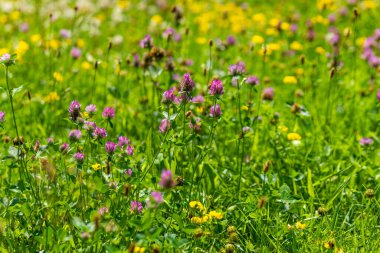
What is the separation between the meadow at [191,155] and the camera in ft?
7.17

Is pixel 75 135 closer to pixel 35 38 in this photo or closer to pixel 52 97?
pixel 52 97

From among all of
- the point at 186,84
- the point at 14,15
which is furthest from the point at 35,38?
the point at 186,84

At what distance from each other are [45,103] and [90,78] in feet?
2.45

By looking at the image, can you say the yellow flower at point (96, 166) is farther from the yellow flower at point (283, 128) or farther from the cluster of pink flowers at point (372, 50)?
the cluster of pink flowers at point (372, 50)

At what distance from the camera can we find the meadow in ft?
7.17

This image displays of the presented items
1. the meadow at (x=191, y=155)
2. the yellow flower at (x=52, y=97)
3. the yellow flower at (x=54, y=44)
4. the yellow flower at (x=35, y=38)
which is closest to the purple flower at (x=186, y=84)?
the meadow at (x=191, y=155)

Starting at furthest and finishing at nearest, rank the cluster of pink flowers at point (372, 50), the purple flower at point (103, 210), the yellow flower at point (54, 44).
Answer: the yellow flower at point (54, 44) < the cluster of pink flowers at point (372, 50) < the purple flower at point (103, 210)

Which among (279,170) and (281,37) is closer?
(279,170)

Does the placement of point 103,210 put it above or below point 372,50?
above

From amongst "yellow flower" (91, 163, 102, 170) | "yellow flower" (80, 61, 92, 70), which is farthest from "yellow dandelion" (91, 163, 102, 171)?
"yellow flower" (80, 61, 92, 70)

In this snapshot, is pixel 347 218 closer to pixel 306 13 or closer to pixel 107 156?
pixel 107 156

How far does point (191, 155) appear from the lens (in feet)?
8.46

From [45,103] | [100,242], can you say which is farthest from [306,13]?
[100,242]

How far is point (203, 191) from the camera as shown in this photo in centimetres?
261
